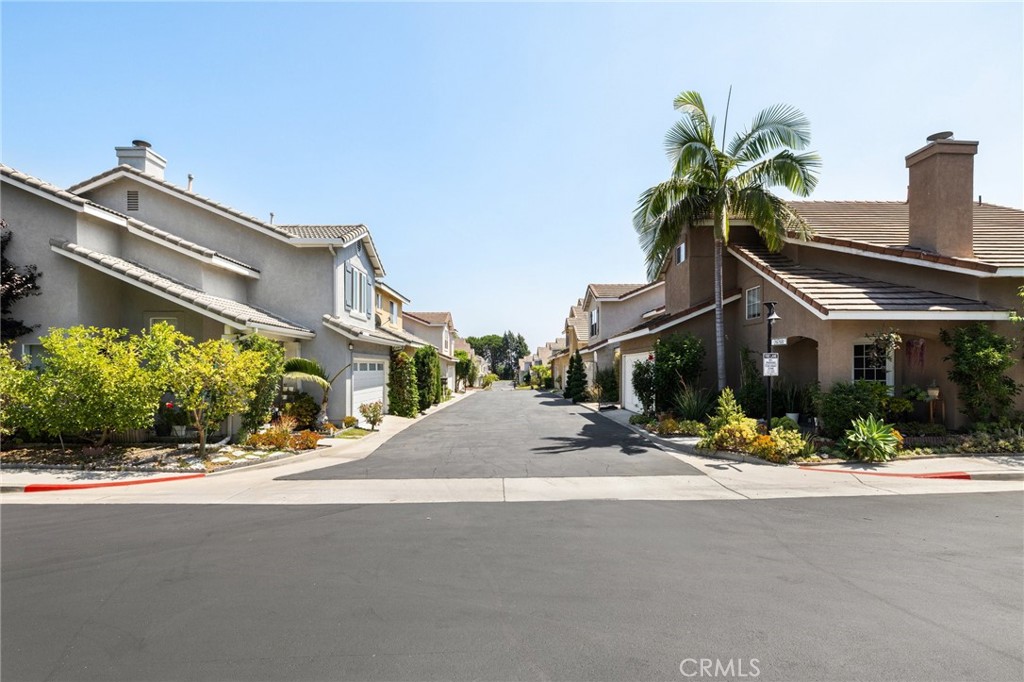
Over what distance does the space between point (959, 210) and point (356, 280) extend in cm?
1942

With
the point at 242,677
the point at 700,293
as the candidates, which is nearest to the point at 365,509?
the point at 242,677

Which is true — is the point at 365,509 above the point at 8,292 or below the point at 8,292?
below

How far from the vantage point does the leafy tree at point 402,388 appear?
2145cm

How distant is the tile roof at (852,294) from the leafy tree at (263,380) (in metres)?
13.7

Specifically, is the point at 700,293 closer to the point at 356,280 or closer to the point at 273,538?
the point at 356,280

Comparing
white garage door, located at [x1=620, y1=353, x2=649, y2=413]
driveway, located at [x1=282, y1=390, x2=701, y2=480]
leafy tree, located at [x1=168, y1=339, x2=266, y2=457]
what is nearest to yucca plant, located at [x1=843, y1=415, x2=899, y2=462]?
driveway, located at [x1=282, y1=390, x2=701, y2=480]

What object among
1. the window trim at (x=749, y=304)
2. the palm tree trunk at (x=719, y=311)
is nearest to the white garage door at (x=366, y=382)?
the palm tree trunk at (x=719, y=311)

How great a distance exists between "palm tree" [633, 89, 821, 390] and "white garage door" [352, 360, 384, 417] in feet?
37.4

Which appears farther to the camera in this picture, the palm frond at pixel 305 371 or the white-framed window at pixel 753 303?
the white-framed window at pixel 753 303

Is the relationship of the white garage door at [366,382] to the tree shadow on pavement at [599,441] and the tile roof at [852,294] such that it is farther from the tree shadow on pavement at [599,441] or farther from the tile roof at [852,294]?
the tile roof at [852,294]

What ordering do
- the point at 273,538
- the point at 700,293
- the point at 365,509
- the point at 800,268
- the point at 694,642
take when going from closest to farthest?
the point at 694,642 → the point at 273,538 → the point at 365,509 → the point at 800,268 → the point at 700,293

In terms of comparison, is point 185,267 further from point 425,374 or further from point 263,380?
point 425,374

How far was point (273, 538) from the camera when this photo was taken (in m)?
6.54

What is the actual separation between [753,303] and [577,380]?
61.0 feet
